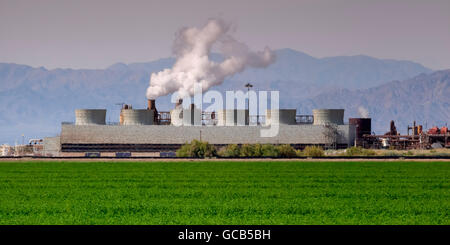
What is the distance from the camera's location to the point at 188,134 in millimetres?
94688

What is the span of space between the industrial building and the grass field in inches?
1685

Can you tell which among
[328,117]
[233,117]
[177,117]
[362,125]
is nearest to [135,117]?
[177,117]

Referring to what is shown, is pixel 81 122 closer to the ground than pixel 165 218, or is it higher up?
higher up

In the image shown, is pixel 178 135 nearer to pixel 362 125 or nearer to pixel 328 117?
pixel 328 117

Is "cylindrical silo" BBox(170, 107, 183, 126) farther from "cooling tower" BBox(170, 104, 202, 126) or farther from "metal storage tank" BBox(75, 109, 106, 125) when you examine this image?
"metal storage tank" BBox(75, 109, 106, 125)

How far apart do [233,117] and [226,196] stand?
2610 inches

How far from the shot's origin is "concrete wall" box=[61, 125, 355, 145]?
310 ft

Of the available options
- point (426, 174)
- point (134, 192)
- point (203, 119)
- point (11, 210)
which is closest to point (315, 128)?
point (203, 119)

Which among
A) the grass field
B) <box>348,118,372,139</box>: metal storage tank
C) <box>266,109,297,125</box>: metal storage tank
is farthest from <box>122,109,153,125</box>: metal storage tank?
the grass field

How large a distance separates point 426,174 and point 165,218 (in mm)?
26428

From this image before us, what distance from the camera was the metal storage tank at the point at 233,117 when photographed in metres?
98.7

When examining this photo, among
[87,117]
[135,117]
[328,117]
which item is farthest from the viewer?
[135,117]
